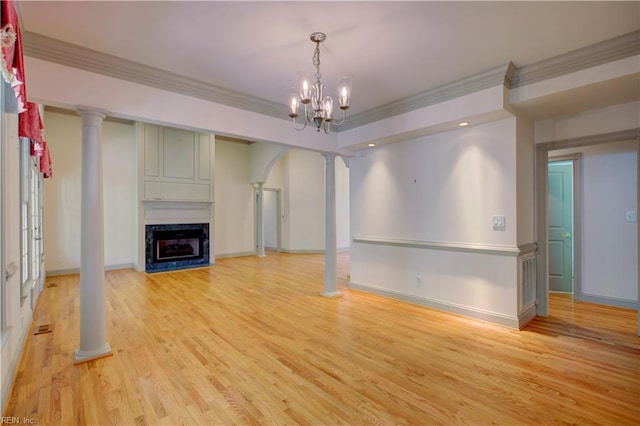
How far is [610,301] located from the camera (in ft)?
14.0

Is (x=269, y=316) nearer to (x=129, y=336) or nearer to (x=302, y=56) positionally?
(x=129, y=336)

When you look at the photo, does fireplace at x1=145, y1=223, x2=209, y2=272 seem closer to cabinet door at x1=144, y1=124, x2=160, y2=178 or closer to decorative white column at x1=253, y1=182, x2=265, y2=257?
cabinet door at x1=144, y1=124, x2=160, y2=178

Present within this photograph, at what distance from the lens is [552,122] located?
3.84 meters

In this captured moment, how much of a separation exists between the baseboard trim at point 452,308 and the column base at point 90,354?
349cm

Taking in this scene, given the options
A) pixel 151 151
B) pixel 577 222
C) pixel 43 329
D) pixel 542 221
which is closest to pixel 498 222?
pixel 542 221

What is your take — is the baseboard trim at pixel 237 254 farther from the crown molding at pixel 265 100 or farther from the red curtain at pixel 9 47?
the red curtain at pixel 9 47

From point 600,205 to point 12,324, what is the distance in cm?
677

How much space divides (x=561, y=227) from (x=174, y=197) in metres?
7.66

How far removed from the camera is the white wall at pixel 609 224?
412 centimetres

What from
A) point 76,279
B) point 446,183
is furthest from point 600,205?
point 76,279

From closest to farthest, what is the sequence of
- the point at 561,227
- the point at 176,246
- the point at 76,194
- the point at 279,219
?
the point at 561,227 < the point at 76,194 < the point at 176,246 < the point at 279,219

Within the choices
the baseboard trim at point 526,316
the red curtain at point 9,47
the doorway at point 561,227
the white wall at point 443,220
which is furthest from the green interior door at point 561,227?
the red curtain at point 9,47

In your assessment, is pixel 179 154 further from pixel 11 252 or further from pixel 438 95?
pixel 438 95

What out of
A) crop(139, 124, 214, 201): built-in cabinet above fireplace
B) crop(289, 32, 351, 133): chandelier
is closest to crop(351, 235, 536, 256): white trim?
crop(289, 32, 351, 133): chandelier
